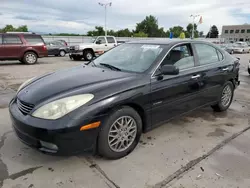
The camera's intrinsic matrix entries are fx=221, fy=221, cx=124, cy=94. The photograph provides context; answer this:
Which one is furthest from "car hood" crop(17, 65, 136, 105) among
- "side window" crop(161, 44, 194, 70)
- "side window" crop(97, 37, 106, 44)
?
"side window" crop(97, 37, 106, 44)

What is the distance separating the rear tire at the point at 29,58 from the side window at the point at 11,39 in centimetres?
75

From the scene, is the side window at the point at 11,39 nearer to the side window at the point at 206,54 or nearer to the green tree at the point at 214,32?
the side window at the point at 206,54

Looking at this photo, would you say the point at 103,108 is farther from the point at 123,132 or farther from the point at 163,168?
the point at 163,168

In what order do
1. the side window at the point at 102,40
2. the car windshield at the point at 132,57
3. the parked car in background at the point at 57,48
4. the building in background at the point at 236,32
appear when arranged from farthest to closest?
the building in background at the point at 236,32 → the parked car in background at the point at 57,48 → the side window at the point at 102,40 → the car windshield at the point at 132,57

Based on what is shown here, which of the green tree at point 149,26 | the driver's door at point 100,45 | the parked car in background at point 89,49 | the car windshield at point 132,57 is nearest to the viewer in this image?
the car windshield at point 132,57

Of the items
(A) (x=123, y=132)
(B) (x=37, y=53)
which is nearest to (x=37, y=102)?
(A) (x=123, y=132)

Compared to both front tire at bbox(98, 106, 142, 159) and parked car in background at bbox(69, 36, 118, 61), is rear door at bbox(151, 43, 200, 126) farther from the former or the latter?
parked car in background at bbox(69, 36, 118, 61)

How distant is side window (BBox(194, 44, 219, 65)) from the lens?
12.5ft

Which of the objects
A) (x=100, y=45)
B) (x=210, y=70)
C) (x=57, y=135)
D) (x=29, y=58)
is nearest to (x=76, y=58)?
(x=100, y=45)

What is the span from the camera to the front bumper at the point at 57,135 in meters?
2.24

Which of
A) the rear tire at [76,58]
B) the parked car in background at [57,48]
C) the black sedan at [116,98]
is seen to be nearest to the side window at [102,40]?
the rear tire at [76,58]

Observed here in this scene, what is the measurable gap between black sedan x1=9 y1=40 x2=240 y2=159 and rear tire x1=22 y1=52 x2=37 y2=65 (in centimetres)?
948

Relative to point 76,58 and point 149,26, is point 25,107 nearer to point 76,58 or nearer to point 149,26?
point 76,58

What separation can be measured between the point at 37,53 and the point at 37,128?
1112 centimetres
